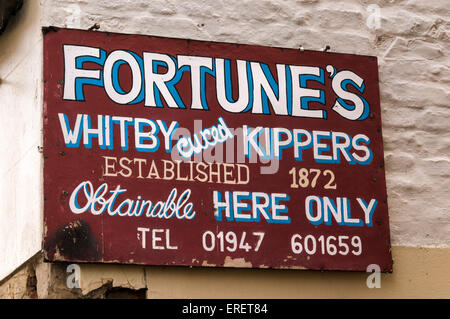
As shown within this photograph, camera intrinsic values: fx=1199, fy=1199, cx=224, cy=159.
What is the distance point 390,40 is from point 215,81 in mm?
1208

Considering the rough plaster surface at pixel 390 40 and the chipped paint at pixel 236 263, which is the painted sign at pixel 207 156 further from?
the rough plaster surface at pixel 390 40

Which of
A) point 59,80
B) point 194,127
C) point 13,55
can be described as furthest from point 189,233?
point 13,55

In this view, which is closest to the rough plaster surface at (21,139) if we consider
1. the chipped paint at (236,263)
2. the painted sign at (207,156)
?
the painted sign at (207,156)

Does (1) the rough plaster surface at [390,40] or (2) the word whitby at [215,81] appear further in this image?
(1) the rough plaster surface at [390,40]

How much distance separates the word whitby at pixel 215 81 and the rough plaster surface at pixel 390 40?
0.61ft

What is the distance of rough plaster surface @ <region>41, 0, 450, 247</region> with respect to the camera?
6.80m

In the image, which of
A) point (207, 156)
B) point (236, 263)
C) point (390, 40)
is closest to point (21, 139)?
point (207, 156)

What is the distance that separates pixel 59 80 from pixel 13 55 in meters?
0.63

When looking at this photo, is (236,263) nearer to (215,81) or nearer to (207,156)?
(207,156)

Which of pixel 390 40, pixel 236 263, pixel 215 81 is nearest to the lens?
pixel 236 263

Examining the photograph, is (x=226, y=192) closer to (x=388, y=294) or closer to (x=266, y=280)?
(x=266, y=280)

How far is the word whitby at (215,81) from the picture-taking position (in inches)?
256

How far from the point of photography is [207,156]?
655 centimetres

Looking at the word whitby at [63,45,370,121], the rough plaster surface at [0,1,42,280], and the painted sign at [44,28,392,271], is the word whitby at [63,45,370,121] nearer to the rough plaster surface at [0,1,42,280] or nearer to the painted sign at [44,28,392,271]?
the painted sign at [44,28,392,271]
